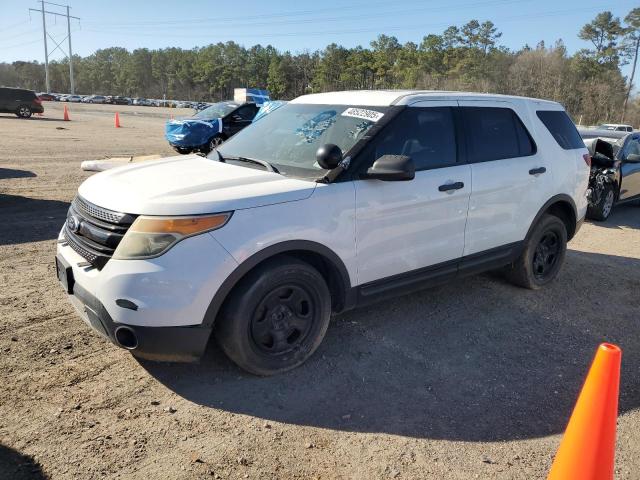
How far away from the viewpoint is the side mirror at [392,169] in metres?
3.41

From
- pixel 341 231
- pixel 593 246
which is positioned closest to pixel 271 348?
pixel 341 231

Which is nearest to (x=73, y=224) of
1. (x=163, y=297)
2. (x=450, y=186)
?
(x=163, y=297)

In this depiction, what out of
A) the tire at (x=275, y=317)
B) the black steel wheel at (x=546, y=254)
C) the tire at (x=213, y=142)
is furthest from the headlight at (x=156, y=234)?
the tire at (x=213, y=142)

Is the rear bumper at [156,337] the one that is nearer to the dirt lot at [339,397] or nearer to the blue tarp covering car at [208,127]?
the dirt lot at [339,397]

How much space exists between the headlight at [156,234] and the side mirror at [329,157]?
95 cm

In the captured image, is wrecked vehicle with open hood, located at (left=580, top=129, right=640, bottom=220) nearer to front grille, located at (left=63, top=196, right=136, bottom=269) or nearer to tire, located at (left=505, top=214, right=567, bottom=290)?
tire, located at (left=505, top=214, right=567, bottom=290)

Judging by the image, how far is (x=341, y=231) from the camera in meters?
3.47

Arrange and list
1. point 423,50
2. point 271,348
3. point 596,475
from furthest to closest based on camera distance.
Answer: point 423,50 < point 271,348 < point 596,475

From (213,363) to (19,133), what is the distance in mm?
20554

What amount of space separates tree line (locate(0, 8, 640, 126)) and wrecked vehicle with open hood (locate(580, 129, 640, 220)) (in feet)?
162

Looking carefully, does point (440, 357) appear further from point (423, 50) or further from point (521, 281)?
point (423, 50)

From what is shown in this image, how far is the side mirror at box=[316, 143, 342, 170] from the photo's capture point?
343cm

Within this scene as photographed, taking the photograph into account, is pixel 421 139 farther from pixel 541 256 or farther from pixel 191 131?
pixel 191 131

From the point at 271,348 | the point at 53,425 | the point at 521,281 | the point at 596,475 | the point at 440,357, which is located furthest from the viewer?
the point at 521,281
